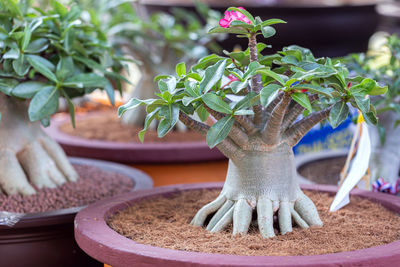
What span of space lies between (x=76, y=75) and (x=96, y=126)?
4.15ft

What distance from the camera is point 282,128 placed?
151cm

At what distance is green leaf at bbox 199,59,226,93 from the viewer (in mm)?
1351

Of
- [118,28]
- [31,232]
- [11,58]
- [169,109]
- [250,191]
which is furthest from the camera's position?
[118,28]

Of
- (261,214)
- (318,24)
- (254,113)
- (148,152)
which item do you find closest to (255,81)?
(254,113)

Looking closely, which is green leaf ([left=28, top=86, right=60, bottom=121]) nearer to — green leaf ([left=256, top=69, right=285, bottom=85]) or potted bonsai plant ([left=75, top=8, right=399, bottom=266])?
potted bonsai plant ([left=75, top=8, right=399, bottom=266])

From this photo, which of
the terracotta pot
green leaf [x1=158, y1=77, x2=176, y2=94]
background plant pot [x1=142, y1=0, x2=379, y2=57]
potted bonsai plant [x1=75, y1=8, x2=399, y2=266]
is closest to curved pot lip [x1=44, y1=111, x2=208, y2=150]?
the terracotta pot

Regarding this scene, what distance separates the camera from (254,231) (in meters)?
1.49

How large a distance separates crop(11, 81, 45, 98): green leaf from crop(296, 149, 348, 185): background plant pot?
0.96 metres

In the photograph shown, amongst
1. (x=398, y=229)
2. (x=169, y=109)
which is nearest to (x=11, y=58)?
(x=169, y=109)

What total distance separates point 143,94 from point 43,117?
58.5 inches

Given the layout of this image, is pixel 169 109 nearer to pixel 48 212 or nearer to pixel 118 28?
pixel 48 212

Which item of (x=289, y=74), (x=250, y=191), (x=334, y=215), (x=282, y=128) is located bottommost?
(x=334, y=215)

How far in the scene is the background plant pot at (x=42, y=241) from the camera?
1.71 meters

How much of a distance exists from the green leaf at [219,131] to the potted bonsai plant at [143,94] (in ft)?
4.19
